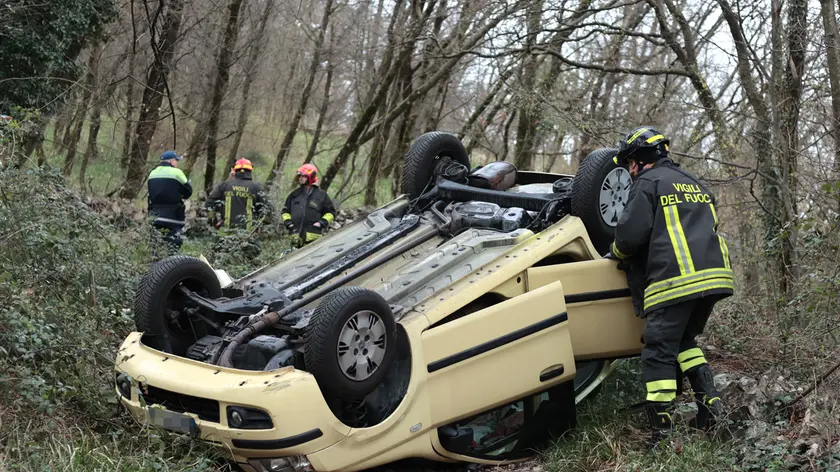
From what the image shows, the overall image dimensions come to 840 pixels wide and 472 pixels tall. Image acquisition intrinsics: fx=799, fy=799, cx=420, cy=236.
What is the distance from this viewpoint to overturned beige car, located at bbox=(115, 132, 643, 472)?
372cm

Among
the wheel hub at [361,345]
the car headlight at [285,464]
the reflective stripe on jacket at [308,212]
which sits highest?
the reflective stripe on jacket at [308,212]

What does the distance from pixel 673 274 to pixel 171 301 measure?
2801 millimetres

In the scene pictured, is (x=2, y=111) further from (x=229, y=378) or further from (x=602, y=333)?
(x=602, y=333)

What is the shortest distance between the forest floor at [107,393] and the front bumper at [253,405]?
0.55ft

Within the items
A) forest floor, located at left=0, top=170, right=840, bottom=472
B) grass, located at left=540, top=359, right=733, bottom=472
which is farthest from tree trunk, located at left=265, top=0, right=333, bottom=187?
grass, located at left=540, top=359, right=733, bottom=472

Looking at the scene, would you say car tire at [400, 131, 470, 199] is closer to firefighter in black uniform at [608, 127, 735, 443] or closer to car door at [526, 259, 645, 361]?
car door at [526, 259, 645, 361]

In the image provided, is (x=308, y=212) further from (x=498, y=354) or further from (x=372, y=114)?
(x=498, y=354)

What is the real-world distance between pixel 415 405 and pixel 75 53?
27.2 feet

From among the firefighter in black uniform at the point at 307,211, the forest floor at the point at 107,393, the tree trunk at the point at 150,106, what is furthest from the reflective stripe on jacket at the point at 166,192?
the forest floor at the point at 107,393

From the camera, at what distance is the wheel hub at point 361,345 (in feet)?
12.3

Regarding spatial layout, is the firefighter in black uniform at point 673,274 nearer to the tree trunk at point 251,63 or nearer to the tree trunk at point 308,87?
the tree trunk at point 251,63

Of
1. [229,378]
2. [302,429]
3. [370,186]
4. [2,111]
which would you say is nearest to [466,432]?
[302,429]

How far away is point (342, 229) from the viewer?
5.62 meters

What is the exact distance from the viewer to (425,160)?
585 centimetres
